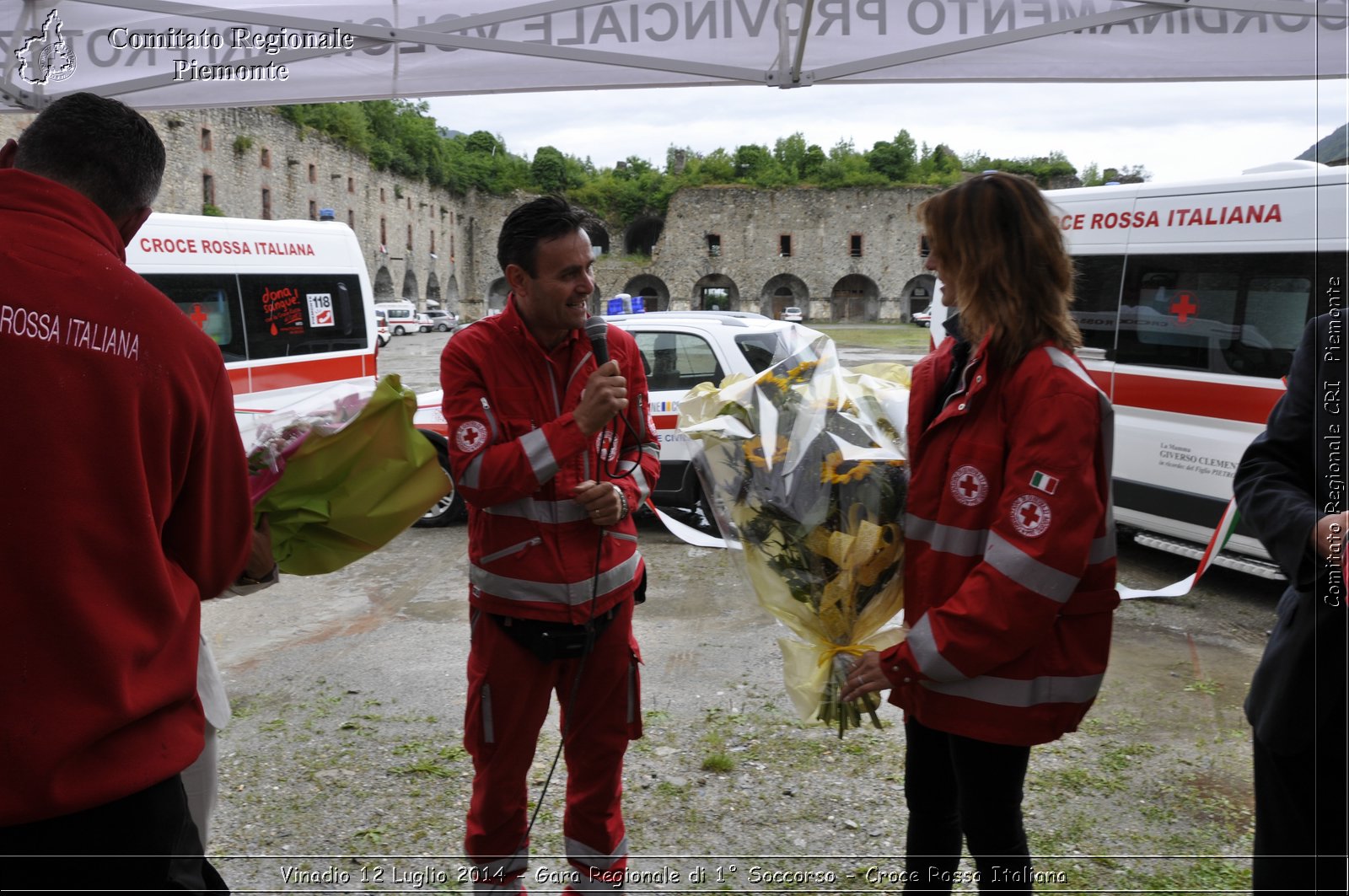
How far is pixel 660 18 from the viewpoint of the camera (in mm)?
3492

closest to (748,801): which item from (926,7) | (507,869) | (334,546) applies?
(507,869)

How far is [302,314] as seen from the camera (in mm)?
10188

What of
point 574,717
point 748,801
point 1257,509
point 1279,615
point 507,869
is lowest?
point 748,801

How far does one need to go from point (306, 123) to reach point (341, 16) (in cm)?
4179

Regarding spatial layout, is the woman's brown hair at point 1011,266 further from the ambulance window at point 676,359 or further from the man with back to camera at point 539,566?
the ambulance window at point 676,359

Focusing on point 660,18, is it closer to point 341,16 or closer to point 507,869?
point 341,16

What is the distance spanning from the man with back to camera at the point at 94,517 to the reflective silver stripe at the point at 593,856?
4.06ft

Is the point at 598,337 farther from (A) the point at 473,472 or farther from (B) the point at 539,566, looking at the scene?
(B) the point at 539,566

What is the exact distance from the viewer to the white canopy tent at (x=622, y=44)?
133 inches

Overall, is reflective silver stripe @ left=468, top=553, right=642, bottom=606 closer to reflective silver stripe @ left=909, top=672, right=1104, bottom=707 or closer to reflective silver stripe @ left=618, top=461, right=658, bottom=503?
reflective silver stripe @ left=618, top=461, right=658, bottom=503

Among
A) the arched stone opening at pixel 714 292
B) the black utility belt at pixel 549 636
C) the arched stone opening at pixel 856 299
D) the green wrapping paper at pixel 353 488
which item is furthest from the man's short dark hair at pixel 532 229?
the arched stone opening at pixel 856 299

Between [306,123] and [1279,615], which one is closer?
[1279,615]

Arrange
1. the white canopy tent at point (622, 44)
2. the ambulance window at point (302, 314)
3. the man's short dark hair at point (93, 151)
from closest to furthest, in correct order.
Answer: the man's short dark hair at point (93, 151) < the white canopy tent at point (622, 44) < the ambulance window at point (302, 314)

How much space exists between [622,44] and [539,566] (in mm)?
2050
